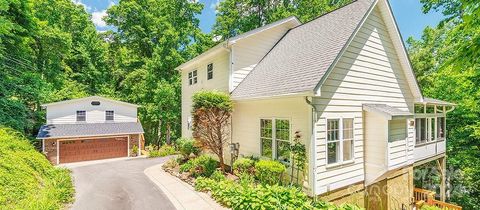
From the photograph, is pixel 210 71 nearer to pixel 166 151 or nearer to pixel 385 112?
pixel 385 112

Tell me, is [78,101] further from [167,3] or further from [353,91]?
[353,91]

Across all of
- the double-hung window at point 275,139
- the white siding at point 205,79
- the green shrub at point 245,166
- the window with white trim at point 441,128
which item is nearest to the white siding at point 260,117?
the double-hung window at point 275,139

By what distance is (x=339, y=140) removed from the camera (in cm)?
864

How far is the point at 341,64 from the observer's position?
8.74 m

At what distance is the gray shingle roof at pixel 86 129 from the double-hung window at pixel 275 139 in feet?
51.6

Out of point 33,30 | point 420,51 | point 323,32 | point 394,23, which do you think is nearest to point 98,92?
point 33,30

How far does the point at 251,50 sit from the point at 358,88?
19.0 ft

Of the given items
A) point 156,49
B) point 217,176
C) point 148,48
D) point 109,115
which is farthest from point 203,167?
point 148,48

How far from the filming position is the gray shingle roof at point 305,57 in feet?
27.7

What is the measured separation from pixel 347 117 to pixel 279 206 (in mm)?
4211

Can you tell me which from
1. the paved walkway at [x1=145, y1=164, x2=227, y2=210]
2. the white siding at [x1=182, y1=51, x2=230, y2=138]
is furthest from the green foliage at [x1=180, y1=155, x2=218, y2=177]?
the white siding at [x1=182, y1=51, x2=230, y2=138]

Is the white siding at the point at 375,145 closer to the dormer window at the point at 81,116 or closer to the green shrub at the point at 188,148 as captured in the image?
the green shrub at the point at 188,148

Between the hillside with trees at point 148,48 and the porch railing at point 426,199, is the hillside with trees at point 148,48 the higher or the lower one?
the higher one

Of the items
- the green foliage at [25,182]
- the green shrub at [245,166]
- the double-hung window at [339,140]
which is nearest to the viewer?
the green foliage at [25,182]
